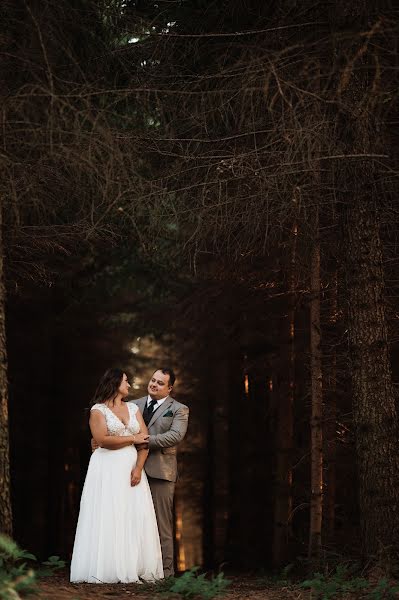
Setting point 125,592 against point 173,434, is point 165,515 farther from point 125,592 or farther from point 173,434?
point 125,592

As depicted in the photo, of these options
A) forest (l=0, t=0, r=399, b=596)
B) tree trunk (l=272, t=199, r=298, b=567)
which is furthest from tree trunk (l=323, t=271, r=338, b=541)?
tree trunk (l=272, t=199, r=298, b=567)

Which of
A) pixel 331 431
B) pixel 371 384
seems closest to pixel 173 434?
pixel 371 384

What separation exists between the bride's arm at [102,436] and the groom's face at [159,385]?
3.74 feet

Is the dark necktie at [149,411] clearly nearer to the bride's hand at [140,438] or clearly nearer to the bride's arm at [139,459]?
the bride's arm at [139,459]

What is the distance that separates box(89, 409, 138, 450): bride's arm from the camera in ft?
27.6

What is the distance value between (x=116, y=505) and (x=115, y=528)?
9.6 inches

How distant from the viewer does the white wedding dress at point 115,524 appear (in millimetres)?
8172

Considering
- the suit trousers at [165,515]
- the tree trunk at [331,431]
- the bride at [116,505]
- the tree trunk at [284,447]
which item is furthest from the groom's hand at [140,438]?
the tree trunk at [284,447]

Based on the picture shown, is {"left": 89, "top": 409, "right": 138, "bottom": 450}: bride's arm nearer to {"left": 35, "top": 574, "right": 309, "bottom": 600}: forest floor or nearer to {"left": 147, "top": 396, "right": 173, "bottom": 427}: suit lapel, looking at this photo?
{"left": 147, "top": 396, "right": 173, "bottom": 427}: suit lapel

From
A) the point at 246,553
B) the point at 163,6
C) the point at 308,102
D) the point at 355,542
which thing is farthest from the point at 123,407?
the point at 246,553

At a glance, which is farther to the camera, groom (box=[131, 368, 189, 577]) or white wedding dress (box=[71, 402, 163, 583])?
groom (box=[131, 368, 189, 577])

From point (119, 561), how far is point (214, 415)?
42.6ft

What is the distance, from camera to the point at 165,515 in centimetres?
938

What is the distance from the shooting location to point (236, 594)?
25.4ft
